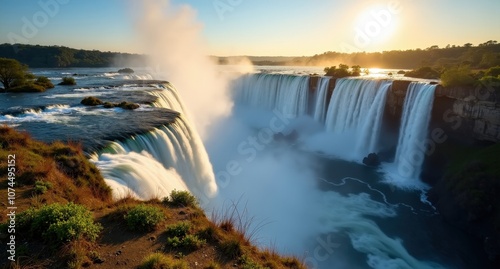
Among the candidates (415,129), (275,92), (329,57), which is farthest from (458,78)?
(329,57)

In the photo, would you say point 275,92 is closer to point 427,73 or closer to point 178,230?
point 427,73

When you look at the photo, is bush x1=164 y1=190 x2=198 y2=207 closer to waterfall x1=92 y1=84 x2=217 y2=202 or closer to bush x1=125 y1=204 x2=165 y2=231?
waterfall x1=92 y1=84 x2=217 y2=202

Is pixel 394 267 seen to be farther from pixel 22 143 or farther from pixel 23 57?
pixel 23 57

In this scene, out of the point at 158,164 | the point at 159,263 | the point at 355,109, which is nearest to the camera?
the point at 159,263

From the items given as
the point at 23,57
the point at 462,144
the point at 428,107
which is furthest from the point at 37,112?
the point at 23,57

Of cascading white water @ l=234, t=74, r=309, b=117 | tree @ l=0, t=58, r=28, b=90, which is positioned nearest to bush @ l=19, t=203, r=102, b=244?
tree @ l=0, t=58, r=28, b=90

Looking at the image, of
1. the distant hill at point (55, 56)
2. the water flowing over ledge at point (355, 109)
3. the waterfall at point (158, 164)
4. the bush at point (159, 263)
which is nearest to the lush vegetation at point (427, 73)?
the water flowing over ledge at point (355, 109)
